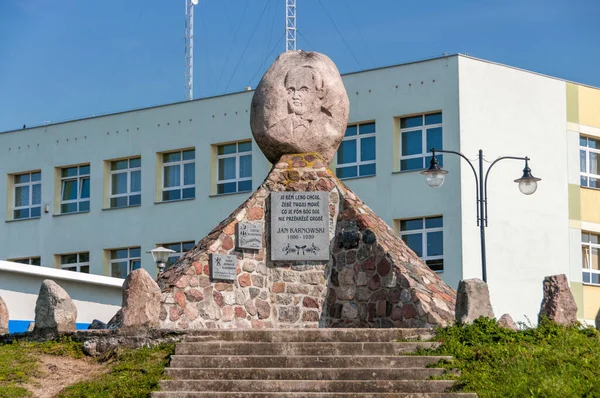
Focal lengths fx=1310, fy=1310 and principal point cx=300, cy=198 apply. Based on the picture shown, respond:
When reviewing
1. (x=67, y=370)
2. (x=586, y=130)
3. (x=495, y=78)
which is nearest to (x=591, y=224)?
(x=586, y=130)

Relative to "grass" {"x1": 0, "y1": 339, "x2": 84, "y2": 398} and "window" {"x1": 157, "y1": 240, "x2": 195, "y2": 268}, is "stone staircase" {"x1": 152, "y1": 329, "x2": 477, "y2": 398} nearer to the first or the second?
"grass" {"x1": 0, "y1": 339, "x2": 84, "y2": 398}

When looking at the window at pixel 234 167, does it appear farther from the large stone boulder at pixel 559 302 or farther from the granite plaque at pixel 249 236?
the large stone boulder at pixel 559 302

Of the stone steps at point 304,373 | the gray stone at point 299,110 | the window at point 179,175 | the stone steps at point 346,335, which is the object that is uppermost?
the window at point 179,175

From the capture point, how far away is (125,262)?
48000 millimetres

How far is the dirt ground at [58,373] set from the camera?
55.0 ft

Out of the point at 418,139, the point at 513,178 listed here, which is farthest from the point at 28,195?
the point at 513,178

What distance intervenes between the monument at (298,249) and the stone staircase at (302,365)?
10.8 ft

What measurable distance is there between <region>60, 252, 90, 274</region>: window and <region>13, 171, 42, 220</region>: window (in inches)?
84.5

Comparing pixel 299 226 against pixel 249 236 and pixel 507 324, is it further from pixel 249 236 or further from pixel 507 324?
pixel 507 324

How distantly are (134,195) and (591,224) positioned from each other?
16.5 m

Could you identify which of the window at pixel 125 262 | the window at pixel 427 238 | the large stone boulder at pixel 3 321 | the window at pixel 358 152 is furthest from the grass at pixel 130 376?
the window at pixel 125 262

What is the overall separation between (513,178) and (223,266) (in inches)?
848

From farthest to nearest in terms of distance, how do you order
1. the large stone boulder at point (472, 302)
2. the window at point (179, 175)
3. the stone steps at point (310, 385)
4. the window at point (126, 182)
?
the window at point (126, 182) < the window at point (179, 175) < the large stone boulder at point (472, 302) < the stone steps at point (310, 385)

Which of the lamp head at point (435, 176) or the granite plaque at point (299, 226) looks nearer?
the granite plaque at point (299, 226)
